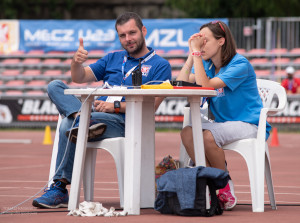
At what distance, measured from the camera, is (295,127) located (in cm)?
2186

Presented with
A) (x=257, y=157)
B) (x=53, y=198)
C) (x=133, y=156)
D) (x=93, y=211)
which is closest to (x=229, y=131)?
(x=257, y=157)

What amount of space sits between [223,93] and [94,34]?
18.2 meters

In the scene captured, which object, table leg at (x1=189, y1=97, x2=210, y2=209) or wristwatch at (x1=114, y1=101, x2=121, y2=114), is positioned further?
wristwatch at (x1=114, y1=101, x2=121, y2=114)

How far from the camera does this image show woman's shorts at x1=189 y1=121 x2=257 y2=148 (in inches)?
254

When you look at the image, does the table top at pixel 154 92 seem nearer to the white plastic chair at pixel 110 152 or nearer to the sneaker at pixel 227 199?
the white plastic chair at pixel 110 152

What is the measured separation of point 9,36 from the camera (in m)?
25.2

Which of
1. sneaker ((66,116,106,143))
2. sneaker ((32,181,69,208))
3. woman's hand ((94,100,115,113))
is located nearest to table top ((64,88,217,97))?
sneaker ((66,116,106,143))

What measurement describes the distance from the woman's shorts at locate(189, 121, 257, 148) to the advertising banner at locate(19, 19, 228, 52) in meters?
16.9

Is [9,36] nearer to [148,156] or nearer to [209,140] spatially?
[148,156]

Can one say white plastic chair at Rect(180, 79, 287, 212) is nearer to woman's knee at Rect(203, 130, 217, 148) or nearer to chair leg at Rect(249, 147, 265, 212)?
chair leg at Rect(249, 147, 265, 212)

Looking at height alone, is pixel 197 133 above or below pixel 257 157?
above

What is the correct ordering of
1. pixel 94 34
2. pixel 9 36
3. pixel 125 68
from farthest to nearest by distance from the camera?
pixel 9 36 < pixel 94 34 < pixel 125 68

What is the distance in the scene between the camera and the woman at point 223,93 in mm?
6469

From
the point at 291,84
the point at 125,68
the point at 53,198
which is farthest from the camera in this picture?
the point at 291,84
